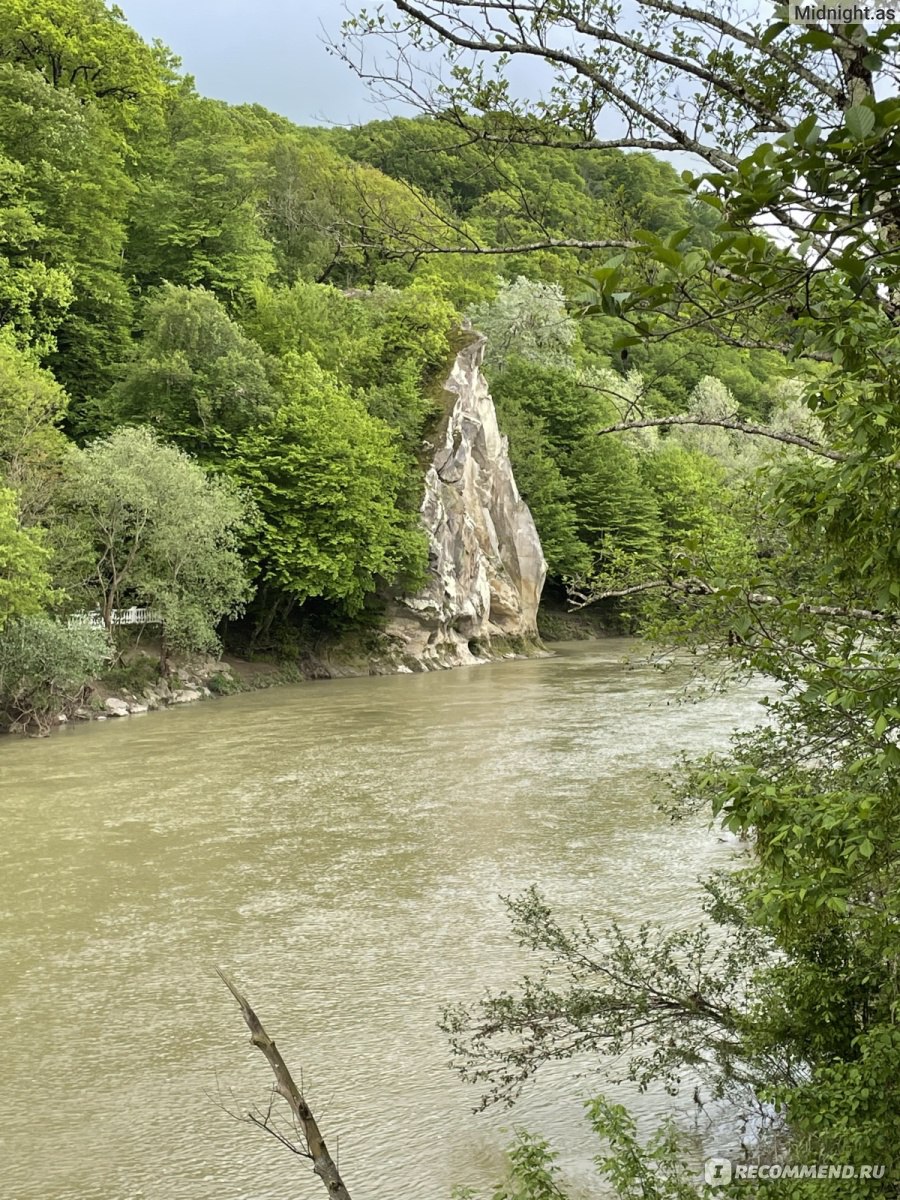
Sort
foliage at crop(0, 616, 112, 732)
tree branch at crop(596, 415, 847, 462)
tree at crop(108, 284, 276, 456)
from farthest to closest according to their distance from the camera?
tree at crop(108, 284, 276, 456), foliage at crop(0, 616, 112, 732), tree branch at crop(596, 415, 847, 462)

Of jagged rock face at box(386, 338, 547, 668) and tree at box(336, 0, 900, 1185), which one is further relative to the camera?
jagged rock face at box(386, 338, 547, 668)

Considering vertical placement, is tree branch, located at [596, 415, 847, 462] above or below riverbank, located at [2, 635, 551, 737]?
above

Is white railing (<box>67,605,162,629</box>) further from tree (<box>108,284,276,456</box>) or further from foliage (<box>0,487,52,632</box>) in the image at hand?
tree (<box>108,284,276,456</box>)

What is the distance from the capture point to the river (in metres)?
6.12

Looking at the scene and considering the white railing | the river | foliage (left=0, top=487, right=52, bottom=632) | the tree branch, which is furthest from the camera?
the white railing

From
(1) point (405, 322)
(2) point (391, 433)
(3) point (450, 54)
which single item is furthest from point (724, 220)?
(1) point (405, 322)

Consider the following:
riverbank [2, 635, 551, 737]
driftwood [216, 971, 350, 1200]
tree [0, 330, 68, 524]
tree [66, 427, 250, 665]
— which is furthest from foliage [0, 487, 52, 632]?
driftwood [216, 971, 350, 1200]

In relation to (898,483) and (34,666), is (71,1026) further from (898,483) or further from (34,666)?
(34,666)

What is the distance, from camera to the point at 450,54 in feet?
11.8

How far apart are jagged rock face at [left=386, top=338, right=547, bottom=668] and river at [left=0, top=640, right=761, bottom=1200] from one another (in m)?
14.2

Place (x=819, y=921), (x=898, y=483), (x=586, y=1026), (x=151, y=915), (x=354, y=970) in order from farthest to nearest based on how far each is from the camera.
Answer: (x=151, y=915), (x=354, y=970), (x=586, y=1026), (x=819, y=921), (x=898, y=483)

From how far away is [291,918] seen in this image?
10.2m

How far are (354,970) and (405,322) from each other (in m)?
32.4

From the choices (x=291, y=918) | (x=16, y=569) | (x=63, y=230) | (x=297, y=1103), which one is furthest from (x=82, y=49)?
(x=297, y=1103)
